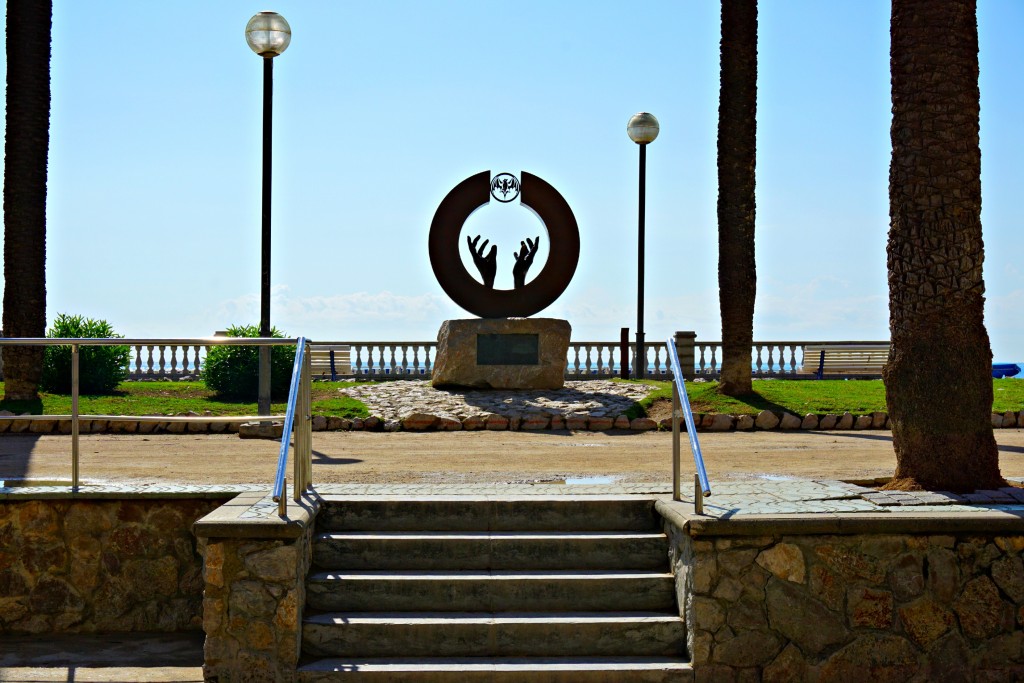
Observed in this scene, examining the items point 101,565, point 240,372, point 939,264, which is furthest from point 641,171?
point 101,565

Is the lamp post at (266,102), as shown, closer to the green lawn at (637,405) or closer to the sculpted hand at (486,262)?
the green lawn at (637,405)

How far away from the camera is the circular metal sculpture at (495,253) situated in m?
18.2

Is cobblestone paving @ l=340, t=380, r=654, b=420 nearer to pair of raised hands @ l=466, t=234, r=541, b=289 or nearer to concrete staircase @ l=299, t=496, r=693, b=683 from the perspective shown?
pair of raised hands @ l=466, t=234, r=541, b=289

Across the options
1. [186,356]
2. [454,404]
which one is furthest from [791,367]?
[186,356]

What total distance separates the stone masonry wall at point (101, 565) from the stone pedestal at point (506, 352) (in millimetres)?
10461

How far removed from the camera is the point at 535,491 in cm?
743

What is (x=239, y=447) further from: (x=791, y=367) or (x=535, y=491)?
(x=791, y=367)

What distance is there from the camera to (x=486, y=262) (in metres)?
18.4

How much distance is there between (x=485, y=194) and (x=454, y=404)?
414 cm

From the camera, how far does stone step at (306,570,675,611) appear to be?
6477mm

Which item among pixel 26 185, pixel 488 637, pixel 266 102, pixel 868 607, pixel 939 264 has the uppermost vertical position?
pixel 266 102

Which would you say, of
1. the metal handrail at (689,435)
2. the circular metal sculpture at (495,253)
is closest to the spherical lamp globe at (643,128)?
the circular metal sculpture at (495,253)

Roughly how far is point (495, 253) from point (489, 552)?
471 inches

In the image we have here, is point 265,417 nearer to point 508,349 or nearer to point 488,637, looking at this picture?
point 488,637
